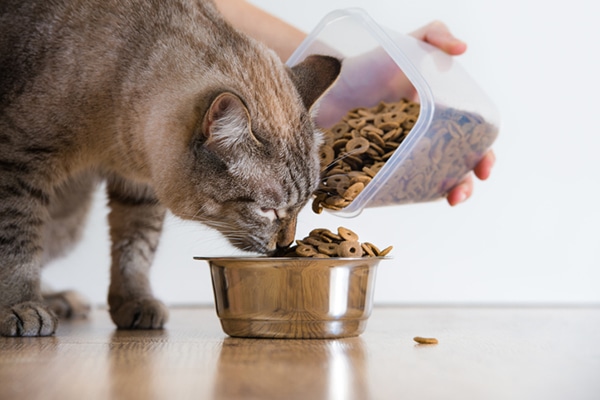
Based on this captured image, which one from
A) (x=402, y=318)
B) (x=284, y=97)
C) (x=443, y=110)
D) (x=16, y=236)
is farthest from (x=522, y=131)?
(x=16, y=236)

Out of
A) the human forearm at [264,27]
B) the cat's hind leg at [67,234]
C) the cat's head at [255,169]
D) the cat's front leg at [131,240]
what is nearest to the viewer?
the cat's head at [255,169]

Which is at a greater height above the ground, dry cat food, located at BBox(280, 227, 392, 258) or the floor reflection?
dry cat food, located at BBox(280, 227, 392, 258)

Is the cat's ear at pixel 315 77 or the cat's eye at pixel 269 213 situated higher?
the cat's ear at pixel 315 77

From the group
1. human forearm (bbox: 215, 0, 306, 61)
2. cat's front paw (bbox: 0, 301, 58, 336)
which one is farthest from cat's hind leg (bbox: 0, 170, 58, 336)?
human forearm (bbox: 215, 0, 306, 61)

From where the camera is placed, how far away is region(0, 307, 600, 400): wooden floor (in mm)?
1062

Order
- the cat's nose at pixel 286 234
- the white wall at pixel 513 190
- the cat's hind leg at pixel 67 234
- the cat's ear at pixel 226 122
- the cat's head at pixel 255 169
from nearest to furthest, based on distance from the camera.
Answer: the cat's ear at pixel 226 122
the cat's head at pixel 255 169
the cat's nose at pixel 286 234
the cat's hind leg at pixel 67 234
the white wall at pixel 513 190

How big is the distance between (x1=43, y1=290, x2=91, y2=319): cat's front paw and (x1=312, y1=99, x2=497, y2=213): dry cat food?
0.98m

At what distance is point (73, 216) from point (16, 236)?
0.57m

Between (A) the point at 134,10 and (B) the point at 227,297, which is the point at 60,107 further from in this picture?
(B) the point at 227,297

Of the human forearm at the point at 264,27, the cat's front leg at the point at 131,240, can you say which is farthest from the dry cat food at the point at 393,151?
the cat's front leg at the point at 131,240

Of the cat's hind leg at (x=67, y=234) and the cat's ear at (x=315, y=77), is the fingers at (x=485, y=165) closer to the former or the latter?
the cat's ear at (x=315, y=77)

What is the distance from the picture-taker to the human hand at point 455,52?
2180mm

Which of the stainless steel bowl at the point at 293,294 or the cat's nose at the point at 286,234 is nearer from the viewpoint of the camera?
the stainless steel bowl at the point at 293,294

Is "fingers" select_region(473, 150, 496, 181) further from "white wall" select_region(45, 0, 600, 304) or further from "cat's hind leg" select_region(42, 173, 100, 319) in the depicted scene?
"cat's hind leg" select_region(42, 173, 100, 319)
